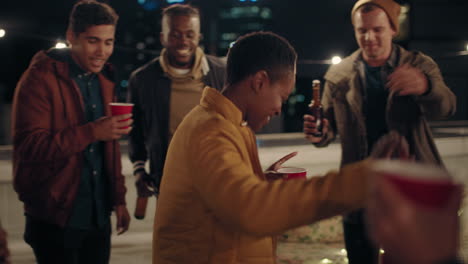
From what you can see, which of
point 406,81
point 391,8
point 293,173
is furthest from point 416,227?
point 391,8

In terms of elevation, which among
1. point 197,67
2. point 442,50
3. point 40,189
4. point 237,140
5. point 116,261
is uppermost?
point 442,50

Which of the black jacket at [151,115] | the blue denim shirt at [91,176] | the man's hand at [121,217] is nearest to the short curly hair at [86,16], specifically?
the blue denim shirt at [91,176]

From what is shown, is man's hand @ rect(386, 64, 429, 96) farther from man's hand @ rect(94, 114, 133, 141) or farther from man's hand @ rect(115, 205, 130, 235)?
man's hand @ rect(115, 205, 130, 235)

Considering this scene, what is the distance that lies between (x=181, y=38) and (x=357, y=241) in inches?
73.4

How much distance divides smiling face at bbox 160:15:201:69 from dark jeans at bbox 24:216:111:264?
1.36 m

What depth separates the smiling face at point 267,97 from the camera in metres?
1.58

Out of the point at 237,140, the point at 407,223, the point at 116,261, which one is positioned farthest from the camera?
the point at 116,261

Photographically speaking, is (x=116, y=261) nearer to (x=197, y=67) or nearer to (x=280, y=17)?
(x=197, y=67)

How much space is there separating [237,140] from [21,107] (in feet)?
4.98

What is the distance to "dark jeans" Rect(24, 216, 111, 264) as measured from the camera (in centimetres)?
244

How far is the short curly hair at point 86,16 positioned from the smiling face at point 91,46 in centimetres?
2

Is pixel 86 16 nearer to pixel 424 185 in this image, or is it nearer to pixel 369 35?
pixel 369 35

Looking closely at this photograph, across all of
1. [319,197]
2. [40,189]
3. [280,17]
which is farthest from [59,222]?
[280,17]

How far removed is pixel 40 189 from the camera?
2.47 m
